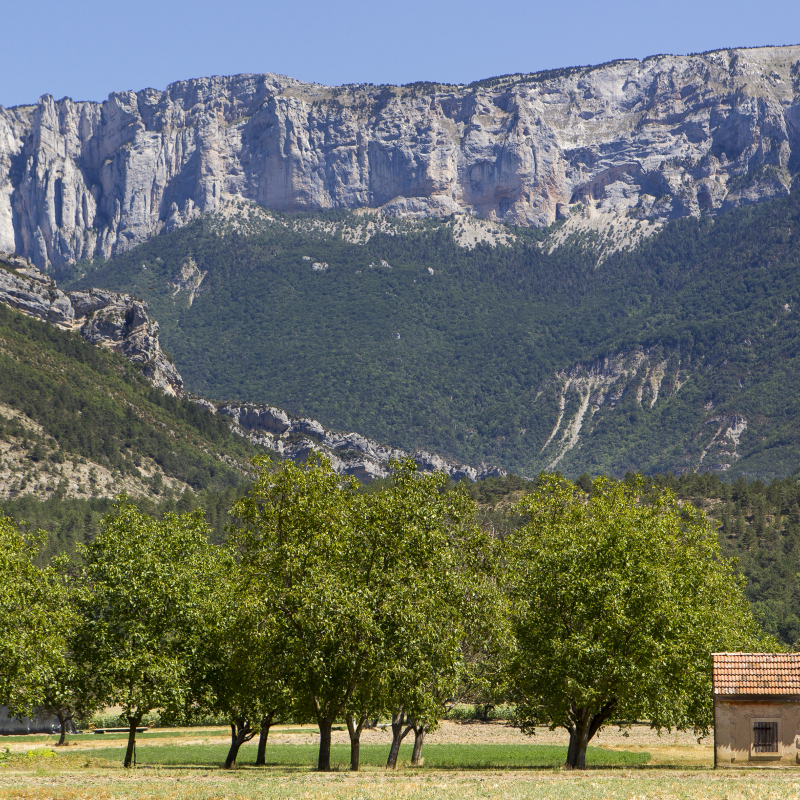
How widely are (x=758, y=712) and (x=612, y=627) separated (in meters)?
6.53

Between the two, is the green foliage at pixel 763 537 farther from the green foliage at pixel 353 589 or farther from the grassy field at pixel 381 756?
the green foliage at pixel 353 589

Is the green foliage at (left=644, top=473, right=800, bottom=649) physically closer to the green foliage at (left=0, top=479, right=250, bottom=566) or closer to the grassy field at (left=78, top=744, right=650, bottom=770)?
the grassy field at (left=78, top=744, right=650, bottom=770)

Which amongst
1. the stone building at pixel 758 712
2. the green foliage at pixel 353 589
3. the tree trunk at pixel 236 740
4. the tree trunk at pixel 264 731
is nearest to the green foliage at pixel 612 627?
the stone building at pixel 758 712

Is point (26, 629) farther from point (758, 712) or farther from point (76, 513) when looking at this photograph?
point (76, 513)

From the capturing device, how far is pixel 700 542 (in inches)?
2249

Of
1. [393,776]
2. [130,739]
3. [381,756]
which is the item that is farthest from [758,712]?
[130,739]

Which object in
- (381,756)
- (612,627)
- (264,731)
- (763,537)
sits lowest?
(381,756)

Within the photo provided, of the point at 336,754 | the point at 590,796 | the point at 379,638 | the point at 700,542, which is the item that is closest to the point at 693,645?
the point at 700,542

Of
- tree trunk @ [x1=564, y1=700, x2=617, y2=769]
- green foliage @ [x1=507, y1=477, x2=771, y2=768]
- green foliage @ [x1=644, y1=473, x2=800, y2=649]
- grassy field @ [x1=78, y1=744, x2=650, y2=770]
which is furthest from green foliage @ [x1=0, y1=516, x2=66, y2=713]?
green foliage @ [x1=644, y1=473, x2=800, y2=649]

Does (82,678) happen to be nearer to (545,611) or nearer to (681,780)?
(545,611)

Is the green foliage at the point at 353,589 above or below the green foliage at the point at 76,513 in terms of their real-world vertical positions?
below

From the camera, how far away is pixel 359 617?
39406 millimetres

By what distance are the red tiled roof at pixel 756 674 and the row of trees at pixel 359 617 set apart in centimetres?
193

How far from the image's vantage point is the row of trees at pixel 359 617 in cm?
4094
